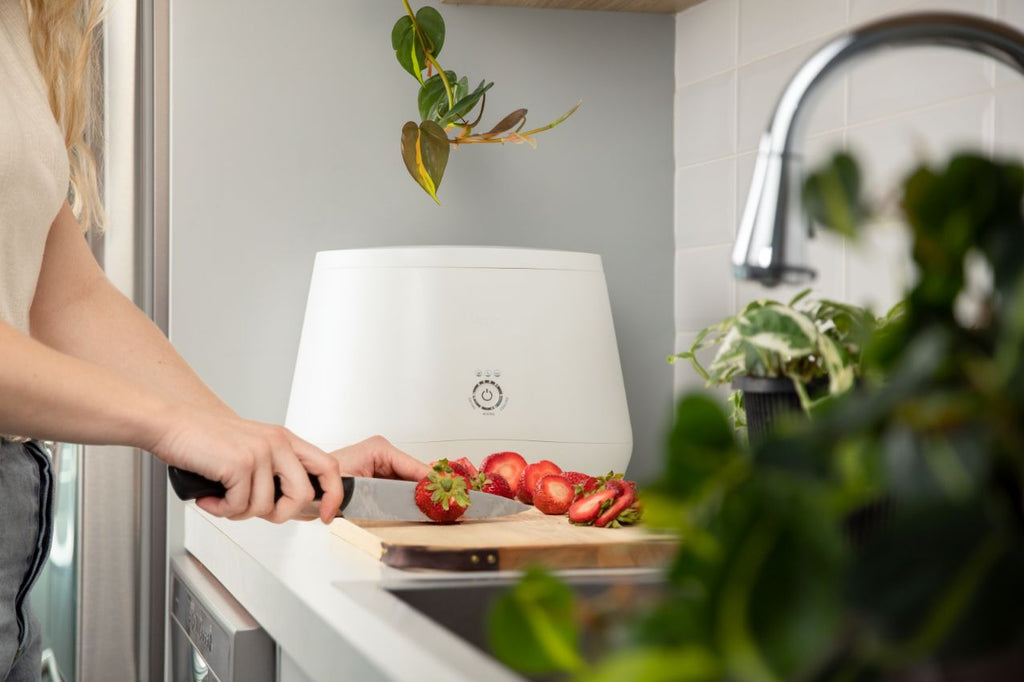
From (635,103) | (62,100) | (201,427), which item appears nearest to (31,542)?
(201,427)

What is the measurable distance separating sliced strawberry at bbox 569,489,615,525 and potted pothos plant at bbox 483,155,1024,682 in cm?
76

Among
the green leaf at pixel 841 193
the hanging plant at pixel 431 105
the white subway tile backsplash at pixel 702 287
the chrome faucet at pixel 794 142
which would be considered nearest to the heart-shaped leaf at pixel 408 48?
the hanging plant at pixel 431 105

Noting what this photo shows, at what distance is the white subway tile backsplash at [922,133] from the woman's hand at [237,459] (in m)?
0.60

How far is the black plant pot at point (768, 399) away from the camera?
0.76m

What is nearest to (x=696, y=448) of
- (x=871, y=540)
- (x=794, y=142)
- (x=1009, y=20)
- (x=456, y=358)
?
(x=871, y=540)

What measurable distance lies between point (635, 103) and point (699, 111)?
4.2 inches

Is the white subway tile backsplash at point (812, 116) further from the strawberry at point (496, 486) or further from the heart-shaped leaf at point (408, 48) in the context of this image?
the heart-shaped leaf at point (408, 48)

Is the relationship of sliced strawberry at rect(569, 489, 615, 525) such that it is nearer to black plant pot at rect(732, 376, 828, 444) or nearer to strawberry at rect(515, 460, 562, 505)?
strawberry at rect(515, 460, 562, 505)

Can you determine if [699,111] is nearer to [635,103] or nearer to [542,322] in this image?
[635,103]

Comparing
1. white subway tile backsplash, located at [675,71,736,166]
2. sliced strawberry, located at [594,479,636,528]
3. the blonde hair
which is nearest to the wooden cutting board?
sliced strawberry, located at [594,479,636,528]

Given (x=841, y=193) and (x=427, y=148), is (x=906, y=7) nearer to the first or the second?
(x=427, y=148)

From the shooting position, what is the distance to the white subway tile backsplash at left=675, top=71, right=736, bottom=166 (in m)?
1.59

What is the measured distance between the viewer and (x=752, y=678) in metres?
0.22

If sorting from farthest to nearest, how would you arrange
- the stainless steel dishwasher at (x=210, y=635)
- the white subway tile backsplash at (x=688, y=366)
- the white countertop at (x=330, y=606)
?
the white subway tile backsplash at (x=688, y=366)
the stainless steel dishwasher at (x=210, y=635)
the white countertop at (x=330, y=606)
